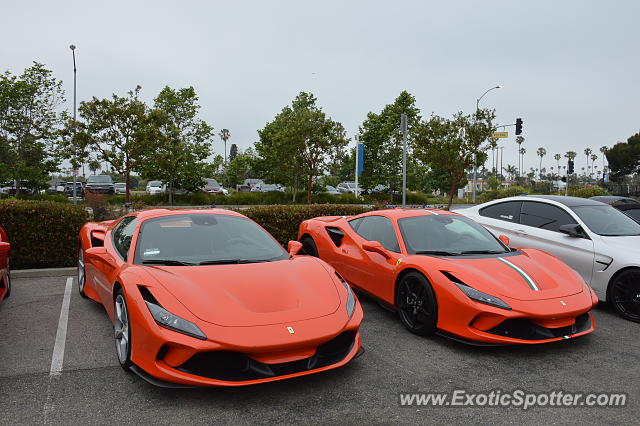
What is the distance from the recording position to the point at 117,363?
149 inches

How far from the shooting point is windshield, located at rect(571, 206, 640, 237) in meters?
5.94

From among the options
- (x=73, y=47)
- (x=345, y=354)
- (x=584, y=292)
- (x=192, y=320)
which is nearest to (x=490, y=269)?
(x=584, y=292)

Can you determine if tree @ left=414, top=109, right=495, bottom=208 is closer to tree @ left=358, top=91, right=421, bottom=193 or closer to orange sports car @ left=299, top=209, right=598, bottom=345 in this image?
tree @ left=358, top=91, right=421, bottom=193

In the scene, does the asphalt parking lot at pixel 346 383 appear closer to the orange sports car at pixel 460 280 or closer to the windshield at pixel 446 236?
the orange sports car at pixel 460 280

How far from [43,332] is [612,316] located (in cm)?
613

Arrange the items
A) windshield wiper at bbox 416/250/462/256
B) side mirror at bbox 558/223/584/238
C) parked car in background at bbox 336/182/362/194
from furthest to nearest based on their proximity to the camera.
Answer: parked car in background at bbox 336/182/362/194 → side mirror at bbox 558/223/584/238 → windshield wiper at bbox 416/250/462/256

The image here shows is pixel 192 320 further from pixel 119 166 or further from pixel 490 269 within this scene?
pixel 119 166

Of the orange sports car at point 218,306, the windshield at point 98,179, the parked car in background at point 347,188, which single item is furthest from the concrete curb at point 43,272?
the parked car in background at point 347,188

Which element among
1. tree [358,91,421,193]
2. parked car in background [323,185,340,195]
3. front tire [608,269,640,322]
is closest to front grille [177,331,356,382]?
front tire [608,269,640,322]

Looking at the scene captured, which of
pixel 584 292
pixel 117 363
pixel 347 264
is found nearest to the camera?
pixel 117 363

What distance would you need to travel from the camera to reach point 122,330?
360cm

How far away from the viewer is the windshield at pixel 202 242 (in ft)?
13.0

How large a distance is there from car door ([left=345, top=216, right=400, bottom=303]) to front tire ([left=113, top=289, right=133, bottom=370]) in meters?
2.62

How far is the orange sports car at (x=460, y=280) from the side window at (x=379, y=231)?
2 cm
